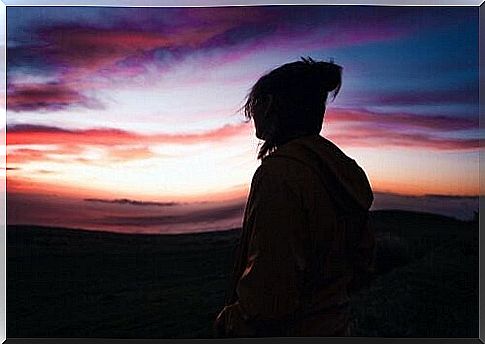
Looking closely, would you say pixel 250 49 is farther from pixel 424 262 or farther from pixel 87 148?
pixel 424 262

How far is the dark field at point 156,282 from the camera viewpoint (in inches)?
102

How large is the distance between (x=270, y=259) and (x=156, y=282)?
14.1 inches

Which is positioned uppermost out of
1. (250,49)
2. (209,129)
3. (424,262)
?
(250,49)

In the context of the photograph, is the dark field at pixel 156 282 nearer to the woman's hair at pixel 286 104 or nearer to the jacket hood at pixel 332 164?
the jacket hood at pixel 332 164

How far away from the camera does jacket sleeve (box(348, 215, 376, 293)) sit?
8.43 feet

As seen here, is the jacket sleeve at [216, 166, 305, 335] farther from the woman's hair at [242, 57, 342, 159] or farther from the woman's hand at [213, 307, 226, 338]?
the woman's hair at [242, 57, 342, 159]

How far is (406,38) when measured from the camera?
260 centimetres

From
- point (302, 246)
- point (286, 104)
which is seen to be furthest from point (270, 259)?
point (286, 104)

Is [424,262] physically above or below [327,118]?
below

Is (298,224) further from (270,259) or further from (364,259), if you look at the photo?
(364,259)

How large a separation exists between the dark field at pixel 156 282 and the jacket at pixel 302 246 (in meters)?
0.05

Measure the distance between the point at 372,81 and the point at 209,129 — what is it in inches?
19.7

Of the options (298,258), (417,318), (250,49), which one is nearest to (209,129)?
(250,49)

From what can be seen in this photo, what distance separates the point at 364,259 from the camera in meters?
2.58
